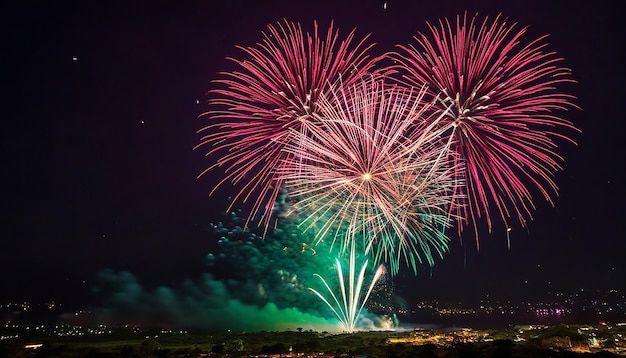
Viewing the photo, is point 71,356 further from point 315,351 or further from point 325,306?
point 325,306

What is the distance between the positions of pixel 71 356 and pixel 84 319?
10298 centimetres

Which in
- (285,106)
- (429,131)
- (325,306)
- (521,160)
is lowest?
(325,306)

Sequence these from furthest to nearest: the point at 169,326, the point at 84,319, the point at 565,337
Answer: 1. the point at 84,319
2. the point at 169,326
3. the point at 565,337

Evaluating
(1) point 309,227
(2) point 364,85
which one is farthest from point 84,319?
(2) point 364,85

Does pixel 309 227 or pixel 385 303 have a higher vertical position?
pixel 309 227

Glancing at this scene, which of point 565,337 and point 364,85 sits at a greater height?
point 364,85

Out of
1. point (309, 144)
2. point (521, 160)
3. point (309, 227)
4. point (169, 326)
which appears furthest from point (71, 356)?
point (169, 326)

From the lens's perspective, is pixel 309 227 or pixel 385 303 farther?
pixel 385 303

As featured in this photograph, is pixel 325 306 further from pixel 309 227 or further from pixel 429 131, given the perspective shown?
pixel 429 131

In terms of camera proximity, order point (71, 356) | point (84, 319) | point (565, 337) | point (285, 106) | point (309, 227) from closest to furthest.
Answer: point (71, 356) → point (285, 106) → point (565, 337) → point (309, 227) → point (84, 319)

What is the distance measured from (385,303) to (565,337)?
4864 centimetres

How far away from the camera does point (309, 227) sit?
63500 mm

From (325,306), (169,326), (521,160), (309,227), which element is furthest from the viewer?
(169,326)

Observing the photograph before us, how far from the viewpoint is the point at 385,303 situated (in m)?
81.8
